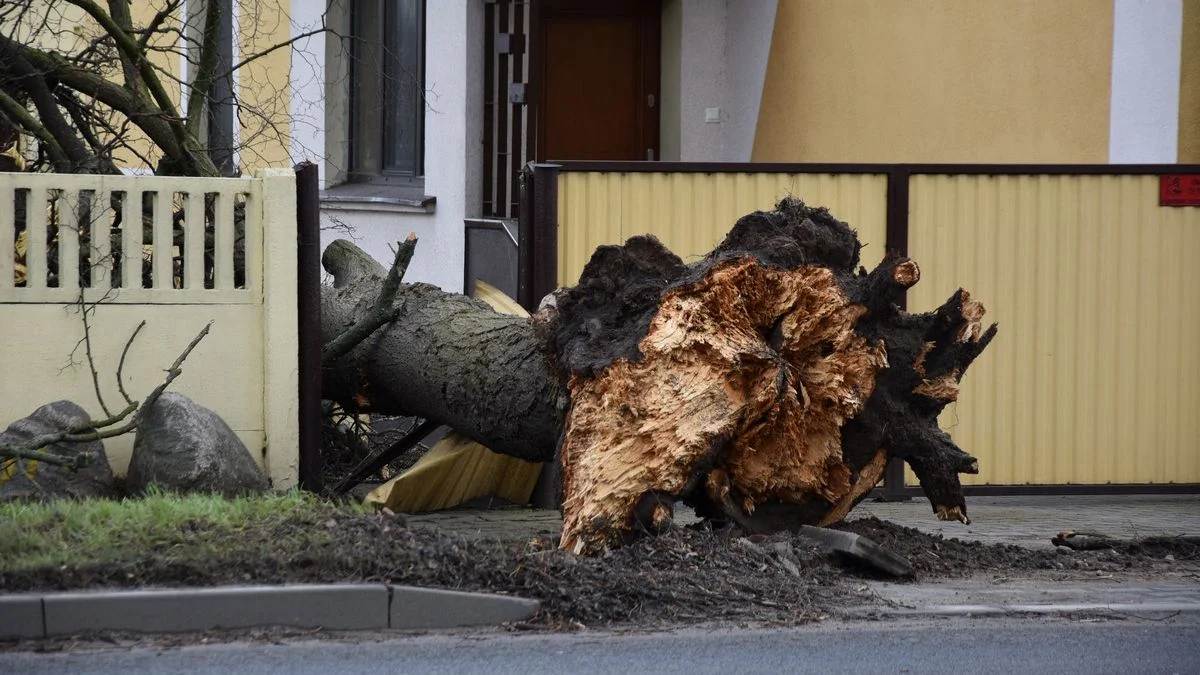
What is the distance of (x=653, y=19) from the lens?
54.1 feet

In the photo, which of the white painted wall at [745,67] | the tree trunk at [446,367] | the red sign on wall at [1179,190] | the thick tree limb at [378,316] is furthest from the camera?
the white painted wall at [745,67]

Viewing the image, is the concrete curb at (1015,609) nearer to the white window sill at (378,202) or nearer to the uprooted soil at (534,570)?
the uprooted soil at (534,570)

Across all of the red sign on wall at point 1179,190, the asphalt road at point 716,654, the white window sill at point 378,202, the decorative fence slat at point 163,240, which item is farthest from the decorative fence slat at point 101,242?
the red sign on wall at point 1179,190

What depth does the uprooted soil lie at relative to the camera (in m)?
5.75

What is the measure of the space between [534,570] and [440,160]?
9.13m

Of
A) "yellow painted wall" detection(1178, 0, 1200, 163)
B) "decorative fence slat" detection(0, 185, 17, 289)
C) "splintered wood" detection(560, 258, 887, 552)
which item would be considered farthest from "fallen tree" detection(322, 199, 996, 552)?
"yellow painted wall" detection(1178, 0, 1200, 163)

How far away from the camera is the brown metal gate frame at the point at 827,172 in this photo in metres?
9.59

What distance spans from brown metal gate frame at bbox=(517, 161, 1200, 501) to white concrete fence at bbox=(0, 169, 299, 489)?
1879 mm

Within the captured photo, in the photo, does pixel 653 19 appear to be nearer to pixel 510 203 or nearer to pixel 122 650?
pixel 510 203

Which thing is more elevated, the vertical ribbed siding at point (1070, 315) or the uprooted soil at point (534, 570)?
the vertical ribbed siding at point (1070, 315)

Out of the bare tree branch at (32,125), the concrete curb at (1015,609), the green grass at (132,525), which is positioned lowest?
the concrete curb at (1015,609)

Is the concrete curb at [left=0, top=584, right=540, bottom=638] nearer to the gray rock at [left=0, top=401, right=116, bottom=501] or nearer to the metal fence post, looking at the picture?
the gray rock at [left=0, top=401, right=116, bottom=501]

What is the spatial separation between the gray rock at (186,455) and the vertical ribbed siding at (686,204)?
283cm

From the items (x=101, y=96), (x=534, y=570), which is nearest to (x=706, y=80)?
(x=101, y=96)
